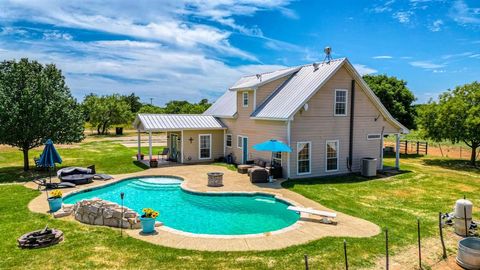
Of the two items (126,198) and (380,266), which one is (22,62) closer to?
(126,198)

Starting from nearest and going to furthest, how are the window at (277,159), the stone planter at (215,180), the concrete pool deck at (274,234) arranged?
the concrete pool deck at (274,234) < the stone planter at (215,180) < the window at (277,159)

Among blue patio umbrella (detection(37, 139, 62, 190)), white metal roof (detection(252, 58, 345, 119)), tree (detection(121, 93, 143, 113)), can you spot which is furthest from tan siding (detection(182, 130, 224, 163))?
tree (detection(121, 93, 143, 113))

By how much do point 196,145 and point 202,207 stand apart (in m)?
10.8

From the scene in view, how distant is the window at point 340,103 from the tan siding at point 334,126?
249mm

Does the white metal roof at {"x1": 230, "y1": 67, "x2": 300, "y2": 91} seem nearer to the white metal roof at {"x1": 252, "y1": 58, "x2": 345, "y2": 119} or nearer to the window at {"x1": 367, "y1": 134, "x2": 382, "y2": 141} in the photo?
the white metal roof at {"x1": 252, "y1": 58, "x2": 345, "y2": 119}

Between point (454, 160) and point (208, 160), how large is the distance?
21137 millimetres

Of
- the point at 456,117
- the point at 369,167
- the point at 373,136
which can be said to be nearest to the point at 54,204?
the point at 369,167

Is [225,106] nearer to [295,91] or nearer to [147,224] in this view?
[295,91]

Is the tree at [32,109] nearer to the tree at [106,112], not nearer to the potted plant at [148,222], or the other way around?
the potted plant at [148,222]

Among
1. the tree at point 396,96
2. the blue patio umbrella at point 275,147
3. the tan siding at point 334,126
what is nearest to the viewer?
the blue patio umbrella at point 275,147

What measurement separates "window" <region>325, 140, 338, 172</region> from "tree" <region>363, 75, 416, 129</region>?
49.3ft

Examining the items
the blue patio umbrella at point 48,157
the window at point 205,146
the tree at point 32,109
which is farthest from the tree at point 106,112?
the blue patio umbrella at point 48,157

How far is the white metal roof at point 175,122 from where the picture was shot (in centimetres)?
2269

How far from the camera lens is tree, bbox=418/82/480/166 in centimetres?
2309
